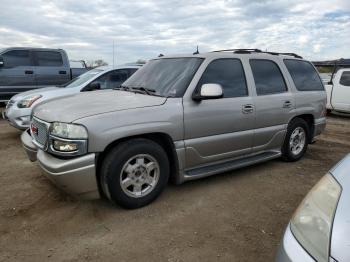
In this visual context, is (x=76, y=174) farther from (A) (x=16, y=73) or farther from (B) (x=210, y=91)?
(A) (x=16, y=73)

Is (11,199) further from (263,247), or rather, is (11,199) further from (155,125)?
(263,247)

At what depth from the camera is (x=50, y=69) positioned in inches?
456

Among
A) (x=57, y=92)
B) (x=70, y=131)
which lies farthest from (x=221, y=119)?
(x=57, y=92)

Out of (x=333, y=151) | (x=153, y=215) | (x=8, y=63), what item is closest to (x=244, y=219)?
(x=153, y=215)

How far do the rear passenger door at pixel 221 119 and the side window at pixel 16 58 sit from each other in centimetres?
840

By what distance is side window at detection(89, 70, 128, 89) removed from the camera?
316 inches

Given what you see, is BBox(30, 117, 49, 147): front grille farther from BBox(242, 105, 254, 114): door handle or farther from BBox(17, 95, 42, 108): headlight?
BBox(17, 95, 42, 108): headlight

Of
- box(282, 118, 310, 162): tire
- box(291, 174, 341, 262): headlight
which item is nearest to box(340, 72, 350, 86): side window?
box(282, 118, 310, 162): tire

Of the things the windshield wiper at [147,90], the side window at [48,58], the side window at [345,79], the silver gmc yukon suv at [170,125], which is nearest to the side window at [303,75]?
the silver gmc yukon suv at [170,125]

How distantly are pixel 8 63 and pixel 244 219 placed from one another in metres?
9.62

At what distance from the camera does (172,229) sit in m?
3.58

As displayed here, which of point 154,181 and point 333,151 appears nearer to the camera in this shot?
point 154,181

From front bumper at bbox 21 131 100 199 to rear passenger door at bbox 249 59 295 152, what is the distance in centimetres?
244

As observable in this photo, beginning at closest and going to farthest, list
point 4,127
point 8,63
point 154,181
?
point 154,181 < point 4,127 < point 8,63
